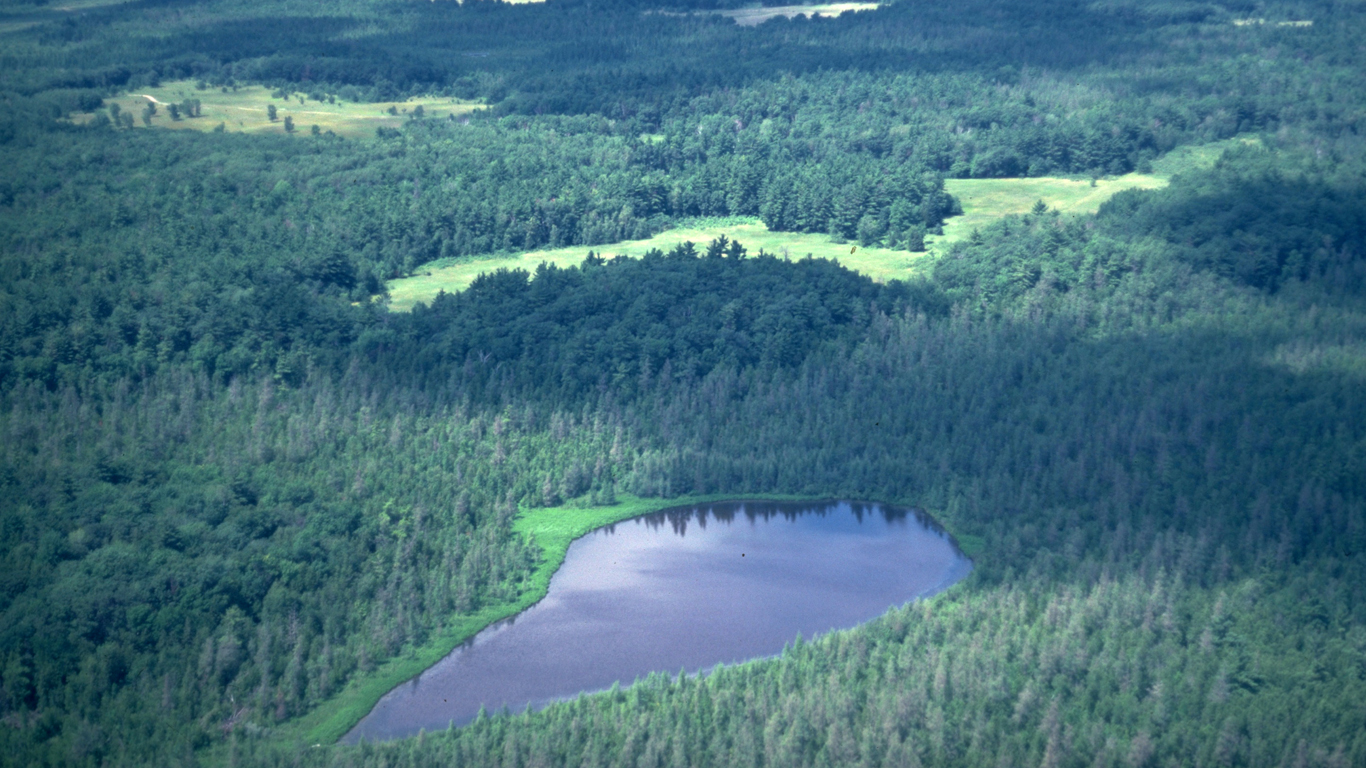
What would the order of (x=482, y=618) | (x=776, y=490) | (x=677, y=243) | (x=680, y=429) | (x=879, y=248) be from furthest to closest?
1. (x=879, y=248)
2. (x=677, y=243)
3. (x=680, y=429)
4. (x=776, y=490)
5. (x=482, y=618)

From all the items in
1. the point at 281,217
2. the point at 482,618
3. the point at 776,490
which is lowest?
the point at 482,618

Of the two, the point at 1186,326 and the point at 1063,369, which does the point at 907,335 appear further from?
the point at 1186,326

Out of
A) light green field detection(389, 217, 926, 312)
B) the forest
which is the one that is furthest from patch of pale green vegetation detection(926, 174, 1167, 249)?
light green field detection(389, 217, 926, 312)

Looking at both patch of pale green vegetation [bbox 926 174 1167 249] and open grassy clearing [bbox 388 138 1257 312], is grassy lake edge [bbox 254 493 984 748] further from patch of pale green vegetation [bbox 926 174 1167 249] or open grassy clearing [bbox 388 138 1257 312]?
patch of pale green vegetation [bbox 926 174 1167 249]

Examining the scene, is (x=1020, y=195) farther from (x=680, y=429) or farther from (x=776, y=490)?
(x=776, y=490)

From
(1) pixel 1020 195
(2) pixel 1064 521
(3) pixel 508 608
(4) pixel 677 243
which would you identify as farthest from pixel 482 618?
(1) pixel 1020 195
